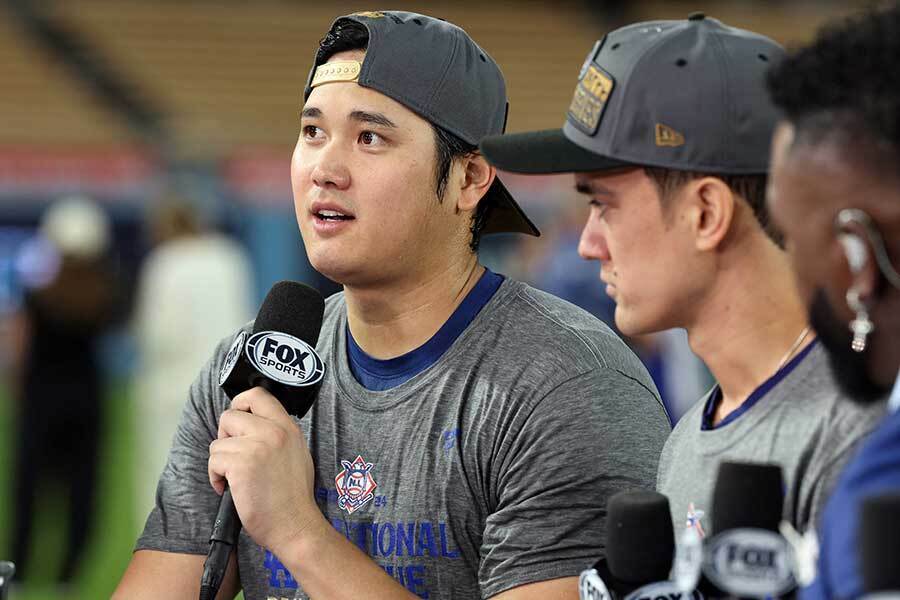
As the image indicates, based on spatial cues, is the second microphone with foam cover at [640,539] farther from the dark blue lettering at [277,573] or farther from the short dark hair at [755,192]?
the dark blue lettering at [277,573]

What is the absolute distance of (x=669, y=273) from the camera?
6.57ft

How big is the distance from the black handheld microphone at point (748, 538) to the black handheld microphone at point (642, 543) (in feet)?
0.24

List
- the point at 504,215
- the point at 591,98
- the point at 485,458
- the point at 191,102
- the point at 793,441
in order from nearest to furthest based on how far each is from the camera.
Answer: the point at 793,441, the point at 591,98, the point at 485,458, the point at 504,215, the point at 191,102

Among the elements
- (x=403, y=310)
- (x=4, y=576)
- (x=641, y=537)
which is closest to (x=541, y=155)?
(x=403, y=310)

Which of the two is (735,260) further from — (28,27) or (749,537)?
(28,27)

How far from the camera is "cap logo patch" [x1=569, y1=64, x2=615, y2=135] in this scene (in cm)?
205

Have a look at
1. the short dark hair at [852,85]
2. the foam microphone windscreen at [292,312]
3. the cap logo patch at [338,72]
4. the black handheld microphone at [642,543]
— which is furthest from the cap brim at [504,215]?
the short dark hair at [852,85]

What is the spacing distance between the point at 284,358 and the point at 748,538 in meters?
1.05

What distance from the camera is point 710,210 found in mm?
1994

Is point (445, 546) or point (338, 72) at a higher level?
point (338, 72)

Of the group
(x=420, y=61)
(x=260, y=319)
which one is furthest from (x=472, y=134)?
(x=260, y=319)

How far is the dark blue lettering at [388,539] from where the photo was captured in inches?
97.3

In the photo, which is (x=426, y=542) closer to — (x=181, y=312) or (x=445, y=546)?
(x=445, y=546)

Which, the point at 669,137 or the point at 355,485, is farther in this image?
the point at 355,485
